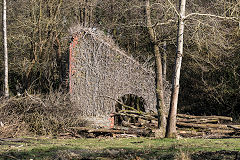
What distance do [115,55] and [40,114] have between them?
411 centimetres

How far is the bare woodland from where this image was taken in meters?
16.7

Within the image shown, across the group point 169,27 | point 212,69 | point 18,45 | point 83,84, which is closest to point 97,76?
point 83,84

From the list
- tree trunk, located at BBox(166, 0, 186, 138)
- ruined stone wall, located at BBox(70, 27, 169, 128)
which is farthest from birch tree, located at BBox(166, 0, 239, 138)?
ruined stone wall, located at BBox(70, 27, 169, 128)

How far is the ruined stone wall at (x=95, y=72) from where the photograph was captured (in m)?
16.6

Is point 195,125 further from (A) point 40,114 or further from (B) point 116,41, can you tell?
(B) point 116,41

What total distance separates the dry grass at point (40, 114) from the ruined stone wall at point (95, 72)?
1.05 m

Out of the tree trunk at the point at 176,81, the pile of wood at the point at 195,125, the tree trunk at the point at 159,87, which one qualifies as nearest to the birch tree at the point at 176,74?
the tree trunk at the point at 176,81

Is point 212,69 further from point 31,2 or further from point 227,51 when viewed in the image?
point 31,2

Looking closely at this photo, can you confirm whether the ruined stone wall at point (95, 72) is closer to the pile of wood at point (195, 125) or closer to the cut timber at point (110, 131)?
the pile of wood at point (195, 125)

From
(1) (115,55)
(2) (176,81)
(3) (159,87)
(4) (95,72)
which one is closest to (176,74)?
(2) (176,81)

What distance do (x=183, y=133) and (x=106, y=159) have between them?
27.1 ft

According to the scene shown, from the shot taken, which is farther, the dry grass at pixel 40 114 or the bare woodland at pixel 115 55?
the bare woodland at pixel 115 55

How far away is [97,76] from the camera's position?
1681 centimetres

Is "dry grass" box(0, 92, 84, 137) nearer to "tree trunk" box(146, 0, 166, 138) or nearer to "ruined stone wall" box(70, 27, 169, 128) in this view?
"ruined stone wall" box(70, 27, 169, 128)
